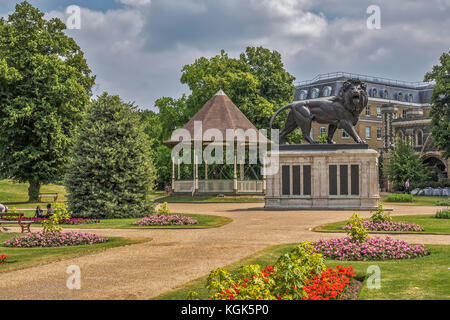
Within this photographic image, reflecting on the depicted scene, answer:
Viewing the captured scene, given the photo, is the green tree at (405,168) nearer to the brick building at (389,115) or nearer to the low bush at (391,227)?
the brick building at (389,115)

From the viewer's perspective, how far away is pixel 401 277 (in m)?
10.2

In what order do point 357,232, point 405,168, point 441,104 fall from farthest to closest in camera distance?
point 405,168 → point 441,104 → point 357,232

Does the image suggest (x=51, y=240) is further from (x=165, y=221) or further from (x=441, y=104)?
(x=441, y=104)

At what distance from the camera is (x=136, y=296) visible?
888 centimetres

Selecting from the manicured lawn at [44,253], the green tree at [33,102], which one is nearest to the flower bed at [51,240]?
the manicured lawn at [44,253]

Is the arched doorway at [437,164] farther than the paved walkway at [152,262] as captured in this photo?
Yes

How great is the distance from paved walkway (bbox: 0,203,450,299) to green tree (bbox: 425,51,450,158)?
35.4 m

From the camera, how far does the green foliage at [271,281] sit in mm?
7215

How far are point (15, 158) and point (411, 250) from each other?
37.0 meters

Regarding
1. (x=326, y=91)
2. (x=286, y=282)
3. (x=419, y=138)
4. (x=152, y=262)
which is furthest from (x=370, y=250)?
(x=326, y=91)

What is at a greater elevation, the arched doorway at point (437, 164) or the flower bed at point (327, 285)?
the arched doorway at point (437, 164)

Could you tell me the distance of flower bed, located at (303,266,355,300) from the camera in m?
8.27

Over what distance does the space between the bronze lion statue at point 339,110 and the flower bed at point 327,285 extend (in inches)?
920

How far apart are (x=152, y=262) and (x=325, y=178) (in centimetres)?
2215
